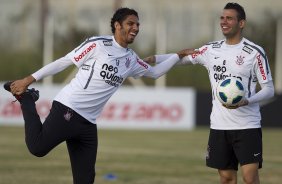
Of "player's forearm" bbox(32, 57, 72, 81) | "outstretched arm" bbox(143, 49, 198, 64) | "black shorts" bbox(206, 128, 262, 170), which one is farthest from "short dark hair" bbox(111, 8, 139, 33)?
"black shorts" bbox(206, 128, 262, 170)

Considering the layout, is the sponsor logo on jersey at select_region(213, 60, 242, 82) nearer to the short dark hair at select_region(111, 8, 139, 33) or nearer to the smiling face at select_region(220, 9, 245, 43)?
the smiling face at select_region(220, 9, 245, 43)

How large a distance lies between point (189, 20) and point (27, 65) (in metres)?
6.83

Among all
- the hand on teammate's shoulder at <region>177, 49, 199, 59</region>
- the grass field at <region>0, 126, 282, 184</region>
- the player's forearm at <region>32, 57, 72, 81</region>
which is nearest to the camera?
the player's forearm at <region>32, 57, 72, 81</region>

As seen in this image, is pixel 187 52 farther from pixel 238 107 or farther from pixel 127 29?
pixel 238 107

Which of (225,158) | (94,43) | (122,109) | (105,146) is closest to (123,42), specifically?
(94,43)

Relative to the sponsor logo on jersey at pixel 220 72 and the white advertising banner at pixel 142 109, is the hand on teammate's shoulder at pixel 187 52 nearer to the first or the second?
the sponsor logo on jersey at pixel 220 72

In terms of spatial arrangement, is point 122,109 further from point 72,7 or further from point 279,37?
point 72,7

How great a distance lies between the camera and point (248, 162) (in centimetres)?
1055

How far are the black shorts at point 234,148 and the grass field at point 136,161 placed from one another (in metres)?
4.17

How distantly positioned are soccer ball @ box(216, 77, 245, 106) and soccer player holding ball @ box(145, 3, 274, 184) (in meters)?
0.11

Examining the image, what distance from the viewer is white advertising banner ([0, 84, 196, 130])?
29.7 meters

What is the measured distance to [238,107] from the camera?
1044 centimetres

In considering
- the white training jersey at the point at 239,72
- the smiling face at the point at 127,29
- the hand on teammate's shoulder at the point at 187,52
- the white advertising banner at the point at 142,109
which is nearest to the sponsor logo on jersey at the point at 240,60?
the white training jersey at the point at 239,72

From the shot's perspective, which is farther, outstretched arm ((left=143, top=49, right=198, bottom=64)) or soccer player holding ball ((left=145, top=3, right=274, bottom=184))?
outstretched arm ((left=143, top=49, right=198, bottom=64))
